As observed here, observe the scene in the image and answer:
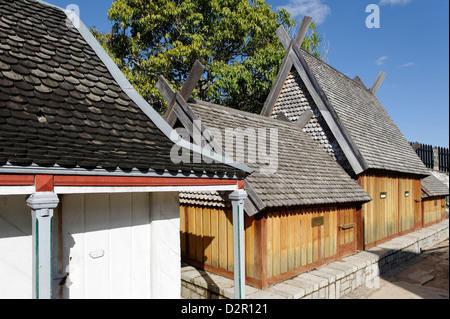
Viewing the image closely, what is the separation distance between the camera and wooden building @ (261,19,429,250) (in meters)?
9.64

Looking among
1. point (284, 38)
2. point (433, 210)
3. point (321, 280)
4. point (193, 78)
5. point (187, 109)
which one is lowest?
point (321, 280)

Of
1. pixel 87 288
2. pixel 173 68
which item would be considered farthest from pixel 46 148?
pixel 173 68

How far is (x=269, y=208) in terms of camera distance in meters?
6.36

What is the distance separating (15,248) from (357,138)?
9.53 m

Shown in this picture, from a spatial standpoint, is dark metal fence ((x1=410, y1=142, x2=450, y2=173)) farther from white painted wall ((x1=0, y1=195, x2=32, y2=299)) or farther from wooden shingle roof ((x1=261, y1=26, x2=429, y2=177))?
white painted wall ((x1=0, y1=195, x2=32, y2=299))

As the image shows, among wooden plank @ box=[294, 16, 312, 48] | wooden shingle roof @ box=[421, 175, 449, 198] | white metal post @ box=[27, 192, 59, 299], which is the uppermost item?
wooden plank @ box=[294, 16, 312, 48]

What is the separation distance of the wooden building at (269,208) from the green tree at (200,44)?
23.4ft

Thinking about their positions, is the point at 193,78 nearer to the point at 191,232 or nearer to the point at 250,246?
the point at 191,232

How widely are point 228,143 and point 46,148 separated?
4927mm

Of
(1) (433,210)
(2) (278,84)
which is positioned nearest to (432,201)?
(1) (433,210)

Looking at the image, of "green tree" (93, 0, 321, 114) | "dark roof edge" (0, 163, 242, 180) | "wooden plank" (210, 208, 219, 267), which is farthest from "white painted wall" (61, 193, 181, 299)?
"green tree" (93, 0, 321, 114)

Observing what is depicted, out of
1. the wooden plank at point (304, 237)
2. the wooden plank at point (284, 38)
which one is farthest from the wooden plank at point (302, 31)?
the wooden plank at point (304, 237)

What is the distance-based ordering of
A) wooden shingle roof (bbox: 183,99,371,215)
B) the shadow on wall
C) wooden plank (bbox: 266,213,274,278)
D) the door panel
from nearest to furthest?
wooden plank (bbox: 266,213,274,278), wooden shingle roof (bbox: 183,99,371,215), the shadow on wall, the door panel

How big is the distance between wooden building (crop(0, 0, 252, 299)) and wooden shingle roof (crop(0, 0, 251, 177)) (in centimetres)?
2
